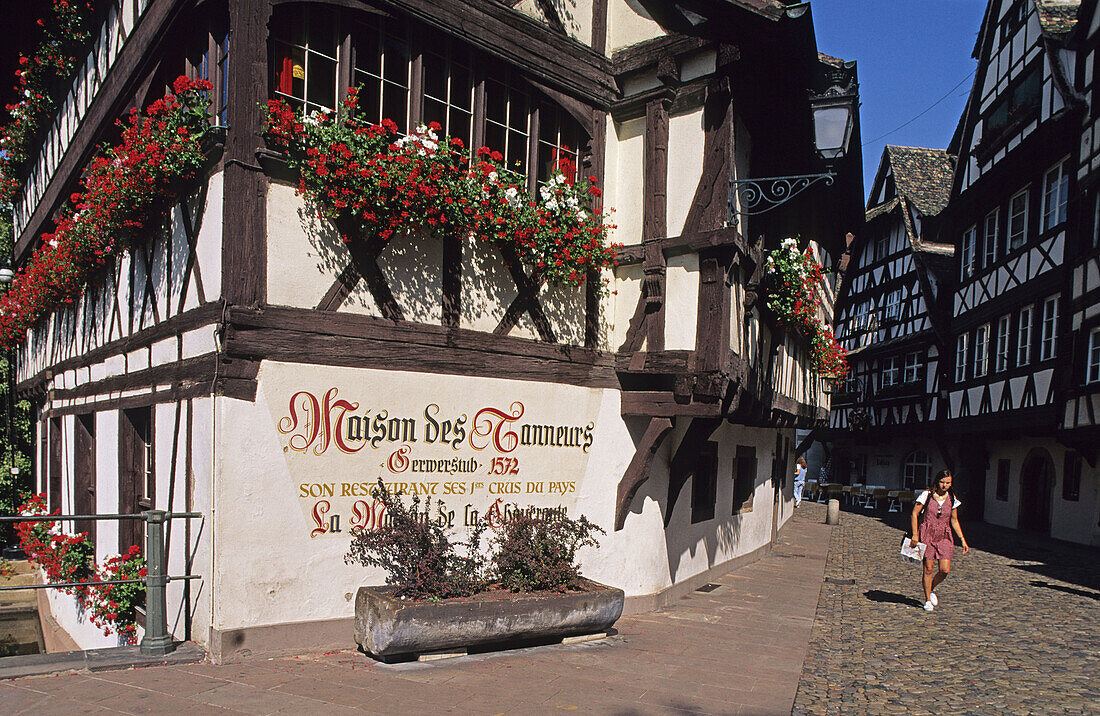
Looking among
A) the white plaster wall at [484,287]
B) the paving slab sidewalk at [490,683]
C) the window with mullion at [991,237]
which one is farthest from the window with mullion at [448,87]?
the window with mullion at [991,237]

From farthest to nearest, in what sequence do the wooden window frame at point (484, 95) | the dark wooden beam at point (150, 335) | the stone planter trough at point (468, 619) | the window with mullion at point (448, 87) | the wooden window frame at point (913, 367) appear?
1. the wooden window frame at point (913, 367)
2. the window with mullion at point (448, 87)
3. the wooden window frame at point (484, 95)
4. the dark wooden beam at point (150, 335)
5. the stone planter trough at point (468, 619)

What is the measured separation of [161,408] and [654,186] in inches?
209

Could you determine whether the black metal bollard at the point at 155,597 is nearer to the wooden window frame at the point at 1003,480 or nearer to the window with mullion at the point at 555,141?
the window with mullion at the point at 555,141

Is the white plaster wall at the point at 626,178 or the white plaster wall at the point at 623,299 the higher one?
the white plaster wall at the point at 626,178

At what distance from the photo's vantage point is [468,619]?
19.7 feet

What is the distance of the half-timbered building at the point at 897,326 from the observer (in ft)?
88.1

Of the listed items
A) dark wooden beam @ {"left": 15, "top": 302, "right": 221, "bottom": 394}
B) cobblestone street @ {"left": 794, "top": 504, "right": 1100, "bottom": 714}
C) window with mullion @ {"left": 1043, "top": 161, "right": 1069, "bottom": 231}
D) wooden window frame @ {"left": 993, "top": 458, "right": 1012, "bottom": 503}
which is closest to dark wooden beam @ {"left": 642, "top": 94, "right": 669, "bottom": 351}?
cobblestone street @ {"left": 794, "top": 504, "right": 1100, "bottom": 714}

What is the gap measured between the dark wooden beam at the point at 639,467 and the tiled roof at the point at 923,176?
24.0 metres

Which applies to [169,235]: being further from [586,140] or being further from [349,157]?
[586,140]

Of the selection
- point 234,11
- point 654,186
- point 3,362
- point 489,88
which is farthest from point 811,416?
point 3,362

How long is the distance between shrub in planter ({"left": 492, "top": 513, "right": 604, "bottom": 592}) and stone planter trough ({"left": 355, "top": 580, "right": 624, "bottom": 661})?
0.49 ft

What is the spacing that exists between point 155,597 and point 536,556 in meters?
3.01

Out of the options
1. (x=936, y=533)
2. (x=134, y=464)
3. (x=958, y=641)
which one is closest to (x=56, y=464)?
(x=134, y=464)

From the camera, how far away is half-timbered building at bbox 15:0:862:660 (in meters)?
5.85
